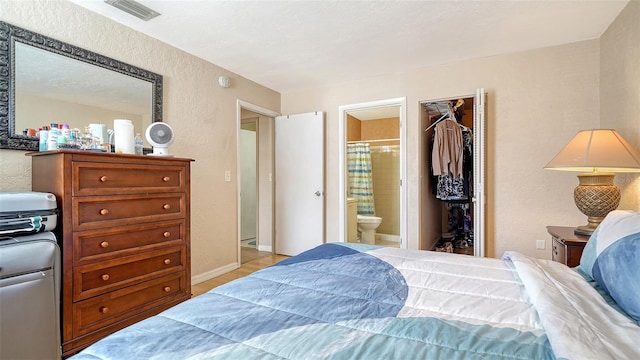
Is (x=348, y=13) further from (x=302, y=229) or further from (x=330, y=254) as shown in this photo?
(x=302, y=229)

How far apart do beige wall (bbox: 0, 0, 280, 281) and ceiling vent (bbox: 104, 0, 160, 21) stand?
0.86ft

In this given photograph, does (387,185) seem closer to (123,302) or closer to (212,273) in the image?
(212,273)

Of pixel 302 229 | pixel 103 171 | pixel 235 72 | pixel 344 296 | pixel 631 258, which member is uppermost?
pixel 235 72

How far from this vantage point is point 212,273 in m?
3.25

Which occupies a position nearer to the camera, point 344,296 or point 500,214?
point 344,296

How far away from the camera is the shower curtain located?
17.0 ft

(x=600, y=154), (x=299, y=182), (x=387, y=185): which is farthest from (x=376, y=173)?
(x=600, y=154)

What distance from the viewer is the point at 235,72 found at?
356 cm

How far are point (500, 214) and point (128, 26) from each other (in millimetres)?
3878

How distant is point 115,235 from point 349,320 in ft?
5.63

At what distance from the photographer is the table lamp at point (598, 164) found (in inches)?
72.7

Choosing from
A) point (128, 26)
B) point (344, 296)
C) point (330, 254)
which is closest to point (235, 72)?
point (128, 26)

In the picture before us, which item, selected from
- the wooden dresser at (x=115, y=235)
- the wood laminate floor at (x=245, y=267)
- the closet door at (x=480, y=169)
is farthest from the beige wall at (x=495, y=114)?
the wooden dresser at (x=115, y=235)

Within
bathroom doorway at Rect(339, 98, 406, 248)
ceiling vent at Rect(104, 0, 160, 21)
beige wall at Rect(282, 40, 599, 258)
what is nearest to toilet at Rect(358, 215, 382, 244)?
bathroom doorway at Rect(339, 98, 406, 248)
